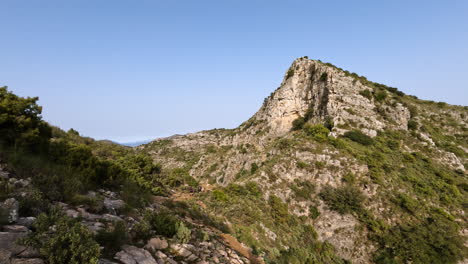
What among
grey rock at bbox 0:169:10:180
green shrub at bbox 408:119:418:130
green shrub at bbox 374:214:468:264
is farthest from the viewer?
green shrub at bbox 408:119:418:130

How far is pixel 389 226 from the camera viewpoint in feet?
58.0

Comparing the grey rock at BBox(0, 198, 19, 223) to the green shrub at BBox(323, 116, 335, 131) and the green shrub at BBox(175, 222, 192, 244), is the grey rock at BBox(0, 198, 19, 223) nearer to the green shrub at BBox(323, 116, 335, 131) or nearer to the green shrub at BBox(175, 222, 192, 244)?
the green shrub at BBox(175, 222, 192, 244)

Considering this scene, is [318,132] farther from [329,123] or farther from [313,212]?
[313,212]

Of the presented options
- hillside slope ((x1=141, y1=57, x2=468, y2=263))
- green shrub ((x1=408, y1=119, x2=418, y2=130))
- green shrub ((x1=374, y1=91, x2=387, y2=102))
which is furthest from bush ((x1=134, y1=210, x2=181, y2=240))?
green shrub ((x1=408, y1=119, x2=418, y2=130))

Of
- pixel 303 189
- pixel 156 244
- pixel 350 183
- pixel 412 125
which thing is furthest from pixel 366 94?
pixel 156 244

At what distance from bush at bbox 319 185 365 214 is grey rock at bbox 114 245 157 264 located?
18.4 metres

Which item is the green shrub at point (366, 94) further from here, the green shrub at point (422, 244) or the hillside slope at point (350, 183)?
the green shrub at point (422, 244)

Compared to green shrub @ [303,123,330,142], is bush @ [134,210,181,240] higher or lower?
lower

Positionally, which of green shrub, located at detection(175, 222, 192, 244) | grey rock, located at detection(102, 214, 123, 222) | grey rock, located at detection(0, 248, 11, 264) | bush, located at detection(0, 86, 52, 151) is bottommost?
green shrub, located at detection(175, 222, 192, 244)

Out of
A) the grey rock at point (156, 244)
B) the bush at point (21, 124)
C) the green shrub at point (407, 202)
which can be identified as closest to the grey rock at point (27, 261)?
the grey rock at point (156, 244)

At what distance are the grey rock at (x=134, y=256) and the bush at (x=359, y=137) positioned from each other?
1216 inches

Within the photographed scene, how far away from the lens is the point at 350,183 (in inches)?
814

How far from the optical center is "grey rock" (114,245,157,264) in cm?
471

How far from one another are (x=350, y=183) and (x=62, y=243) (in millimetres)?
23397
